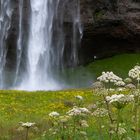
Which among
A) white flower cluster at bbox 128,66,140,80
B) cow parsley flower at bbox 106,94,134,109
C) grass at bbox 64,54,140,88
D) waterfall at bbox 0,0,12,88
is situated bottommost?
cow parsley flower at bbox 106,94,134,109

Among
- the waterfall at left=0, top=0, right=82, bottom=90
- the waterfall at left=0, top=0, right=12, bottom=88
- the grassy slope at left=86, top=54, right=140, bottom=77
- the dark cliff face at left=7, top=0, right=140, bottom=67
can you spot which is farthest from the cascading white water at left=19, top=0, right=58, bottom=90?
the grassy slope at left=86, top=54, right=140, bottom=77

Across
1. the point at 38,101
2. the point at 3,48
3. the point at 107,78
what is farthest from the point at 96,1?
the point at 107,78

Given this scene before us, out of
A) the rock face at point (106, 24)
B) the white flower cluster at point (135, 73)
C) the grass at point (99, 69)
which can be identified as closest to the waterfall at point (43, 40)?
the rock face at point (106, 24)

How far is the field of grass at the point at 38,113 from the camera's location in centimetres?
1612

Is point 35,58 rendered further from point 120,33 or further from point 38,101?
point 38,101

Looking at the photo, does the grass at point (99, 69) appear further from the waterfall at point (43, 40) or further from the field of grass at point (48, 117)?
the field of grass at point (48, 117)

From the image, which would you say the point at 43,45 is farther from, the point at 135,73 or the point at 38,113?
the point at 135,73

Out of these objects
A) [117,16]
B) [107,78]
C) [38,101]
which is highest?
[117,16]

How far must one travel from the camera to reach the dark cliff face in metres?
62.5

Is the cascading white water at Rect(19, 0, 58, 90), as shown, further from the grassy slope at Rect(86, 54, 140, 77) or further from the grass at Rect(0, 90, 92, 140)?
the grass at Rect(0, 90, 92, 140)

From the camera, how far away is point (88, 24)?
63.2 metres

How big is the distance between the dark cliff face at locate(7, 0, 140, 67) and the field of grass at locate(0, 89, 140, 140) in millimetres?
30387

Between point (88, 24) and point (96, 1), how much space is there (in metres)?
3.03

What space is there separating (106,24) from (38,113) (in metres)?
40.4
